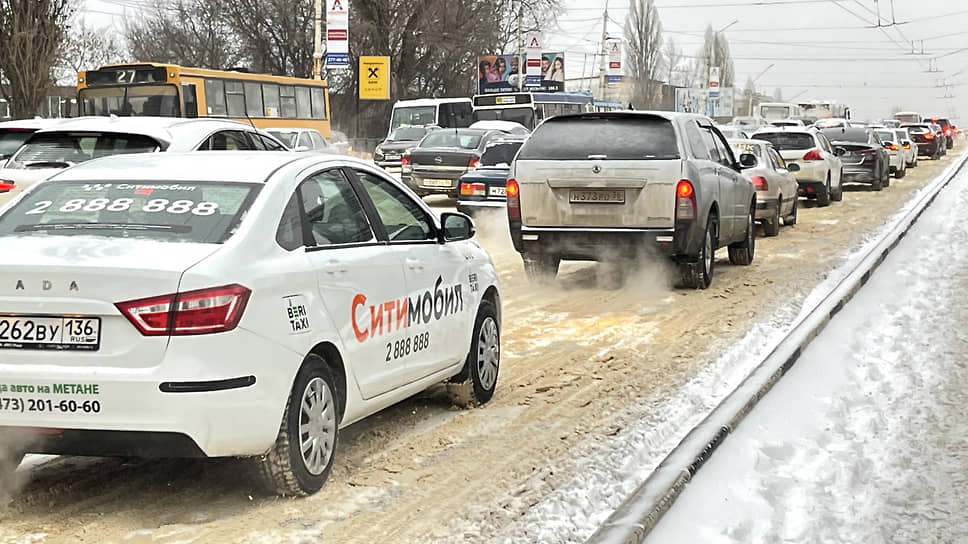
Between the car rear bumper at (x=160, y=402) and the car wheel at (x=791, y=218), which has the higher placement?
the car rear bumper at (x=160, y=402)

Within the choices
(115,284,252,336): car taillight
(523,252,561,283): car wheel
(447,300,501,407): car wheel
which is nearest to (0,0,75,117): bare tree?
(523,252,561,283): car wheel

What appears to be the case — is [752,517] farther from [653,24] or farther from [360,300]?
[653,24]

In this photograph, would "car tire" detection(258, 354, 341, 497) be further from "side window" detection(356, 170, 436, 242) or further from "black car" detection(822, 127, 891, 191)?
"black car" detection(822, 127, 891, 191)

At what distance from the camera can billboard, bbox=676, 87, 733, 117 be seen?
263 ft

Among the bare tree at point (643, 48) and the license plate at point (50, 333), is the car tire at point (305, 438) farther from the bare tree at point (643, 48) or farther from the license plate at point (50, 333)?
the bare tree at point (643, 48)

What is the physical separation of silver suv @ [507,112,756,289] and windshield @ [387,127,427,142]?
1110 inches

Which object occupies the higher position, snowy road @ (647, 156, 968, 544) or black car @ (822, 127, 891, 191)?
black car @ (822, 127, 891, 191)

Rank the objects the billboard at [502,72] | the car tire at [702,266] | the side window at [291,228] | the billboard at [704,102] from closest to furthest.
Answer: the side window at [291,228], the car tire at [702,266], the billboard at [502,72], the billboard at [704,102]

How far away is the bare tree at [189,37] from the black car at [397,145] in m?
28.0

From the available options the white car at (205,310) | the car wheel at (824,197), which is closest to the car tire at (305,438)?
the white car at (205,310)

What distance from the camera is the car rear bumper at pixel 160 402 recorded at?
485 cm

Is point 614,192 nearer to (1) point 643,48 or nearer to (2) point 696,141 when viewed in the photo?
(2) point 696,141

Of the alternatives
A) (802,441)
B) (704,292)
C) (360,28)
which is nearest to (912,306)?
(704,292)

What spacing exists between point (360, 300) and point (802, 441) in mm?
2403
